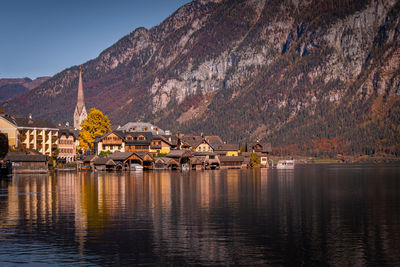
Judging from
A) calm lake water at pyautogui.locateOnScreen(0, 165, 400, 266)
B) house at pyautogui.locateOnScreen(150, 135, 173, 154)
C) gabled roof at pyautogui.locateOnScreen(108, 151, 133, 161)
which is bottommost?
calm lake water at pyautogui.locateOnScreen(0, 165, 400, 266)

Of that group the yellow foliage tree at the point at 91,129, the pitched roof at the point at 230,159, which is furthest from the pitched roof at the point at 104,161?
the pitched roof at the point at 230,159

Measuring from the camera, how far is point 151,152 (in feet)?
590

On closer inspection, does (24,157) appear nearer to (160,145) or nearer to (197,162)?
(160,145)

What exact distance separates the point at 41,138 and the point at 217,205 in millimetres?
127391

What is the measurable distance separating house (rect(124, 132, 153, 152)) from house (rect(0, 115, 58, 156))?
84.9 feet

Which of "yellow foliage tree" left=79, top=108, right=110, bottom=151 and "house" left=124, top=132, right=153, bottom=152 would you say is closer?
"yellow foliage tree" left=79, top=108, right=110, bottom=151

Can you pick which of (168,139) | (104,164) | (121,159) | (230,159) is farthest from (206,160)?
(104,164)

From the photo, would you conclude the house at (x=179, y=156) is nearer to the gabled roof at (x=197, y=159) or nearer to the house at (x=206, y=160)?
the gabled roof at (x=197, y=159)

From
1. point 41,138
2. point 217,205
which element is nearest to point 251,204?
point 217,205

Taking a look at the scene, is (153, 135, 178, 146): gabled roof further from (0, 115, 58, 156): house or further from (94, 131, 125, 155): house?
(0, 115, 58, 156): house

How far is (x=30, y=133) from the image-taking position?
6900 inches

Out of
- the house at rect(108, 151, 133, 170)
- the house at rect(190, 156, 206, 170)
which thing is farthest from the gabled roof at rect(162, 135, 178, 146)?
the house at rect(108, 151, 133, 170)

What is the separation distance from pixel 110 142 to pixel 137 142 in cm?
906

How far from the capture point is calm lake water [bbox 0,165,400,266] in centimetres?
3691
